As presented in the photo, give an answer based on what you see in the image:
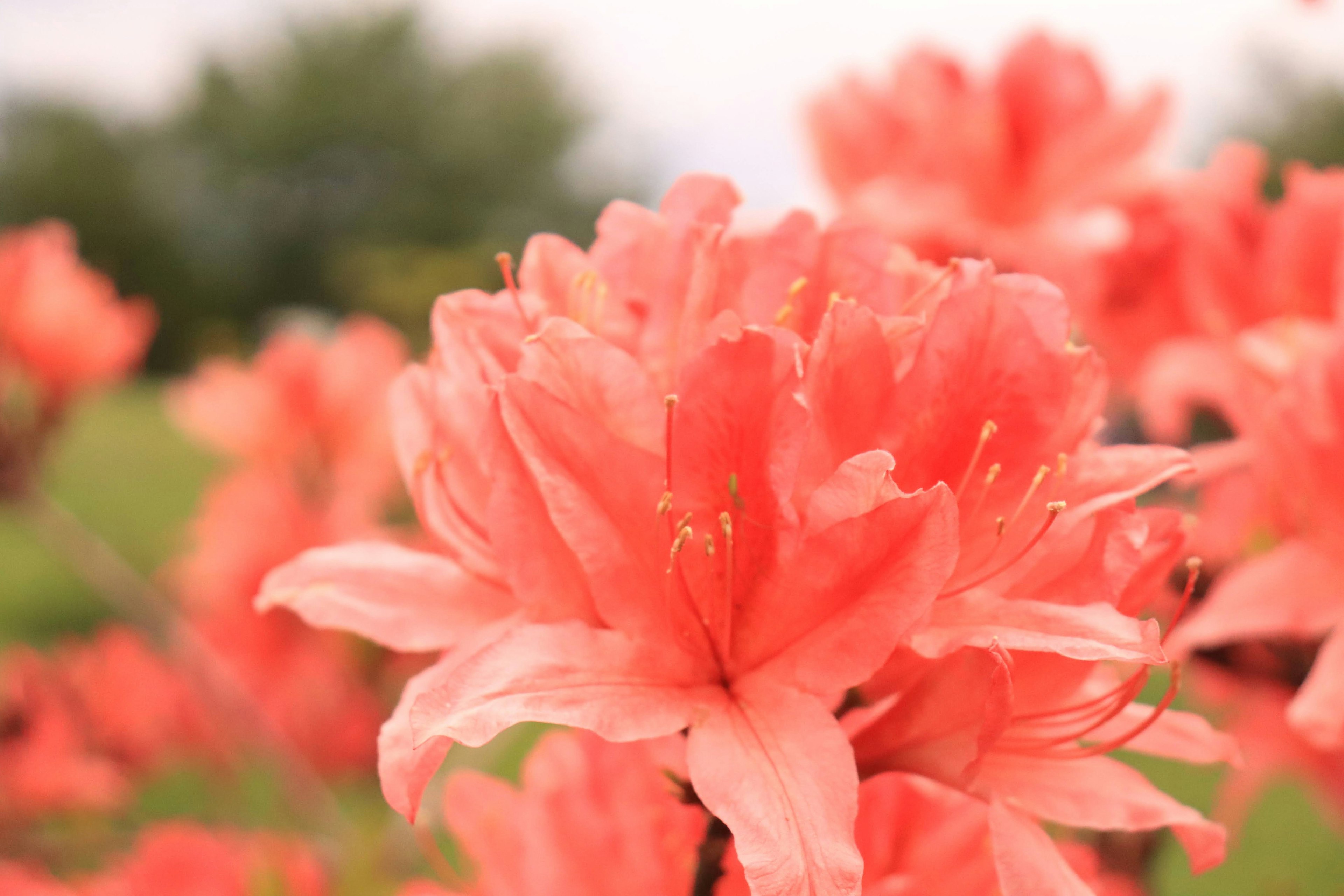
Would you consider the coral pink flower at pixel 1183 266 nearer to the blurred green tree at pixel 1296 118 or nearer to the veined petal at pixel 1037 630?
the veined petal at pixel 1037 630

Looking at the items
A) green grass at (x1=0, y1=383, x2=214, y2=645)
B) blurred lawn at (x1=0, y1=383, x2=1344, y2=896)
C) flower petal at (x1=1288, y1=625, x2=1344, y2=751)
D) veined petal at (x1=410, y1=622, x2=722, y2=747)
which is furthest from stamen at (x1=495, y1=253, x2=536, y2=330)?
green grass at (x1=0, y1=383, x2=214, y2=645)

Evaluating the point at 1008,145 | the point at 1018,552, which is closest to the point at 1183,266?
the point at 1008,145

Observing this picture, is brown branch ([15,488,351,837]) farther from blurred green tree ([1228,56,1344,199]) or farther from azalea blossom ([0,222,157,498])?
blurred green tree ([1228,56,1344,199])

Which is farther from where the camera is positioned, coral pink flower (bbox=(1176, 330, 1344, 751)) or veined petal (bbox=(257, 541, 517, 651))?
coral pink flower (bbox=(1176, 330, 1344, 751))

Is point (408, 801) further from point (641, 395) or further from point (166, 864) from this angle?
point (166, 864)

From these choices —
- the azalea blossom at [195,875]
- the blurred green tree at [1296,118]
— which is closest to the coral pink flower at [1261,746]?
the azalea blossom at [195,875]

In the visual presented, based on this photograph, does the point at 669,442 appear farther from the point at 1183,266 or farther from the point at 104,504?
the point at 104,504
